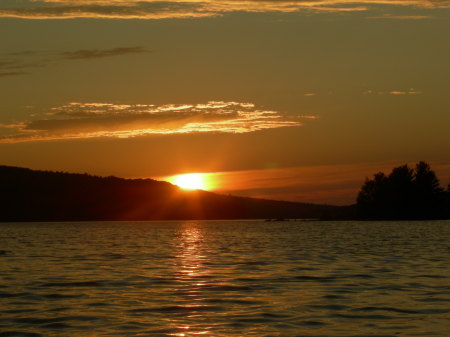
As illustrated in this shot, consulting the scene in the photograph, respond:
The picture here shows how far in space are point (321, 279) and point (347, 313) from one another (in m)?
12.7

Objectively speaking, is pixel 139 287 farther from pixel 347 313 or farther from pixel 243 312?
→ pixel 347 313

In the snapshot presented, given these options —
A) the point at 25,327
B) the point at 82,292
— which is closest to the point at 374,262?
the point at 82,292

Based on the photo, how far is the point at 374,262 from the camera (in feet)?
183

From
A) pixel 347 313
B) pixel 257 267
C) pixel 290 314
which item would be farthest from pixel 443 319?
pixel 257 267

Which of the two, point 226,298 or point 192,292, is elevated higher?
point 192,292

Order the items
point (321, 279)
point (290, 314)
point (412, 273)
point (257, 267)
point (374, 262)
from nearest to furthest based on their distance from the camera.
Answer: point (290, 314), point (321, 279), point (412, 273), point (257, 267), point (374, 262)

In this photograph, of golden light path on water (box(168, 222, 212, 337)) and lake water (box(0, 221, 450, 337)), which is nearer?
golden light path on water (box(168, 222, 212, 337))

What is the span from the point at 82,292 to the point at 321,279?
1368 cm

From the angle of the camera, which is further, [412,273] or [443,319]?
[412,273]

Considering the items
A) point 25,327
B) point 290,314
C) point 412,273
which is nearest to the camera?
point 25,327

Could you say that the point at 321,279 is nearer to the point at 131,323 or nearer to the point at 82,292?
the point at 82,292

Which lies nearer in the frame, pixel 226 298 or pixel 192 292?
pixel 226 298

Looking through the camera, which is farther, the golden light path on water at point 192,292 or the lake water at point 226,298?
the lake water at point 226,298

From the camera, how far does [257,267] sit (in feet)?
167
